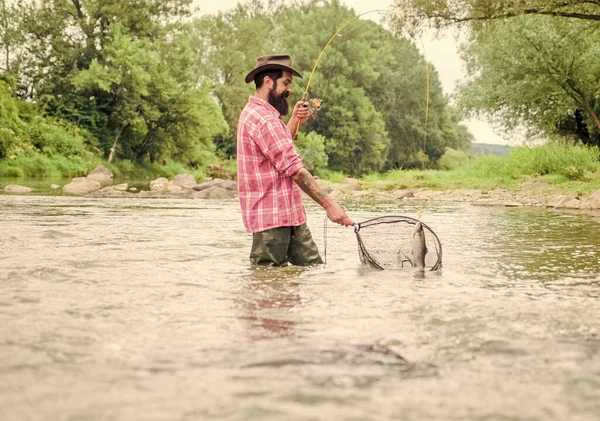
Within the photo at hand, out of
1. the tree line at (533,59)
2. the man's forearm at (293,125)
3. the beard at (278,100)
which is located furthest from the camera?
the tree line at (533,59)

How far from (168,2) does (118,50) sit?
5.63 metres

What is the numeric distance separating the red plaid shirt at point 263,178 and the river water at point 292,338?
43 cm

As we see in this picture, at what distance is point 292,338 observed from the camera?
3484 millimetres

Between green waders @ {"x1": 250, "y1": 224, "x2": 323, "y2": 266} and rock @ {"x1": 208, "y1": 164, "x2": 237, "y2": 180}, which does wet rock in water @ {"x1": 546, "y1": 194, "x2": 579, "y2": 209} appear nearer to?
green waders @ {"x1": 250, "y1": 224, "x2": 323, "y2": 266}

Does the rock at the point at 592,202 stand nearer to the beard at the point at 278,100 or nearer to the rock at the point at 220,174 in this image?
the beard at the point at 278,100

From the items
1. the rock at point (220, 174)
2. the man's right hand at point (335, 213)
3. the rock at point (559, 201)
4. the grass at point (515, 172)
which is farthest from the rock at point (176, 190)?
the man's right hand at point (335, 213)

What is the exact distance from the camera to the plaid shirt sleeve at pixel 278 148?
18.0ft

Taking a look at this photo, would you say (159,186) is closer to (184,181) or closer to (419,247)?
(184,181)

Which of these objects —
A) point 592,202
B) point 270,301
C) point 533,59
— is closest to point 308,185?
point 270,301

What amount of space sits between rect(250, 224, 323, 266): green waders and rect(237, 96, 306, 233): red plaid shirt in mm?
100

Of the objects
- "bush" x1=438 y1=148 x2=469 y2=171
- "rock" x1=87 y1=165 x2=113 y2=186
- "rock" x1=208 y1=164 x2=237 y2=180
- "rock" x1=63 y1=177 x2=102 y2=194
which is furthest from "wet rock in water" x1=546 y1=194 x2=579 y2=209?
"bush" x1=438 y1=148 x2=469 y2=171

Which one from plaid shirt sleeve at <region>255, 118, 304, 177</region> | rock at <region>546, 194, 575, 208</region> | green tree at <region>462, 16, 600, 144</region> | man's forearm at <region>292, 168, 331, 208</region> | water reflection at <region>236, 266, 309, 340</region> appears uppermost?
green tree at <region>462, 16, 600, 144</region>

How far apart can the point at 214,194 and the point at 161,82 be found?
23454 millimetres

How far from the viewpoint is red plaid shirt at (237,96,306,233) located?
557cm
